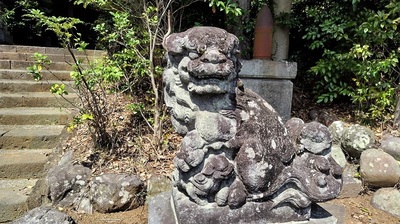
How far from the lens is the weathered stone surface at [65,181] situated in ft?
9.36

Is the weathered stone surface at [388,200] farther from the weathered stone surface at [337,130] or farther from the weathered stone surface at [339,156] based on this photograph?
the weathered stone surface at [337,130]

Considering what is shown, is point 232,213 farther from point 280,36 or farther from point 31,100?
point 31,100

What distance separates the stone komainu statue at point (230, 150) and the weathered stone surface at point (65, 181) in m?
1.73

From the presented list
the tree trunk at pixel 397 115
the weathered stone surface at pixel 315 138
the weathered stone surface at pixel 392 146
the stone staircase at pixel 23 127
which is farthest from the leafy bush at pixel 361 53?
the stone staircase at pixel 23 127

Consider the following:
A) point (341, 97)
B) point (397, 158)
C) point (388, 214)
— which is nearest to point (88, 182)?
point (388, 214)

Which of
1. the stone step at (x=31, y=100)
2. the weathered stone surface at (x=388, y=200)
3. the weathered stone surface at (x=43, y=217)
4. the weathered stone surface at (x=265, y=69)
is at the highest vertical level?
the weathered stone surface at (x=265, y=69)

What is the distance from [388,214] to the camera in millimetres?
2979

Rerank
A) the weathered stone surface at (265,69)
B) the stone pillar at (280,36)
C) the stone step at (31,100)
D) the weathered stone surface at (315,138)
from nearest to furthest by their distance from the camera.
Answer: the weathered stone surface at (315,138) → the weathered stone surface at (265,69) → the stone step at (31,100) → the stone pillar at (280,36)

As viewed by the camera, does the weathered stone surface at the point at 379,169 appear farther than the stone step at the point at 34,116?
No

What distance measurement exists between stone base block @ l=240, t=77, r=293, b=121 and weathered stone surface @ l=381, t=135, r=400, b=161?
118 cm

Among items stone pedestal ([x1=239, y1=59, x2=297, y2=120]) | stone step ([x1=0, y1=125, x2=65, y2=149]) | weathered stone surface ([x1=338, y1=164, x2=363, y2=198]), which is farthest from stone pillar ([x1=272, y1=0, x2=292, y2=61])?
stone step ([x1=0, y1=125, x2=65, y2=149])

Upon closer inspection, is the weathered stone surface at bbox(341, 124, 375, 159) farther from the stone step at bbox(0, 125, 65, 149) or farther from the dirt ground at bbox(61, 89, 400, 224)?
the stone step at bbox(0, 125, 65, 149)

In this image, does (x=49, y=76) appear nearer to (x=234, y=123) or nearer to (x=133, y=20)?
(x=133, y=20)

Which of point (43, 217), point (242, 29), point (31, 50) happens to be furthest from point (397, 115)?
point (31, 50)
